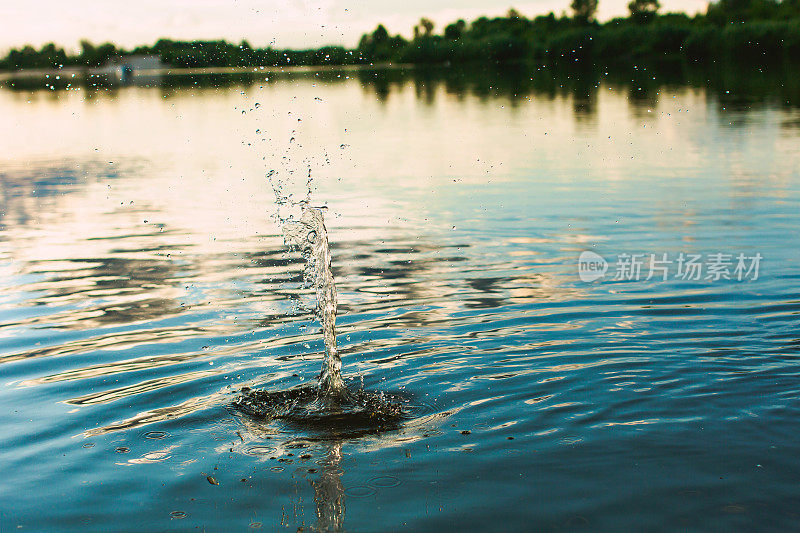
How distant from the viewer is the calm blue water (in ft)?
19.6

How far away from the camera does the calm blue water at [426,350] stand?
5.98 meters

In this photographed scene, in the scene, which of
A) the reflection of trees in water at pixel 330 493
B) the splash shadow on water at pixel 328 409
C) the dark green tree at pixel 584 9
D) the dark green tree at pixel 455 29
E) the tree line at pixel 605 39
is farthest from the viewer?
the dark green tree at pixel 455 29

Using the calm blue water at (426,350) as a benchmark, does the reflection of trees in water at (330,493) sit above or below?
below

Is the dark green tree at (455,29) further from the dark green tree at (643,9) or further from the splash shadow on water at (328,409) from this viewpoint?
the splash shadow on water at (328,409)

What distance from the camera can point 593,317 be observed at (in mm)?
9836

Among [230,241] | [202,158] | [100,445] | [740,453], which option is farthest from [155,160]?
[740,453]

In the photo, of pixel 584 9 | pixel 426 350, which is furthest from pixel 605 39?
pixel 426 350

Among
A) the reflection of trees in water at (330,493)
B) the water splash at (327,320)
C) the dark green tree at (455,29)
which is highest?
the dark green tree at (455,29)

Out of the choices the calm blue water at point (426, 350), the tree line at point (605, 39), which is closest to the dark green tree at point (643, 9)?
the tree line at point (605, 39)

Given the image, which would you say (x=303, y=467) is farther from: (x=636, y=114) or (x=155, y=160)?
(x=636, y=114)

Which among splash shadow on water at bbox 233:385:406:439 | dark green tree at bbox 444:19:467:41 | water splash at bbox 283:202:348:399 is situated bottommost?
splash shadow on water at bbox 233:385:406:439

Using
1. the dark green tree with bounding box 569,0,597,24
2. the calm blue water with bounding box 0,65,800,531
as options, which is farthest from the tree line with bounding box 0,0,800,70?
the calm blue water with bounding box 0,65,800,531

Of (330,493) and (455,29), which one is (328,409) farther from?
(455,29)

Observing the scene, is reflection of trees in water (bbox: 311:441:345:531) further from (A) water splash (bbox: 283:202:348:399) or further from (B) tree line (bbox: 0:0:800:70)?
(B) tree line (bbox: 0:0:800:70)
